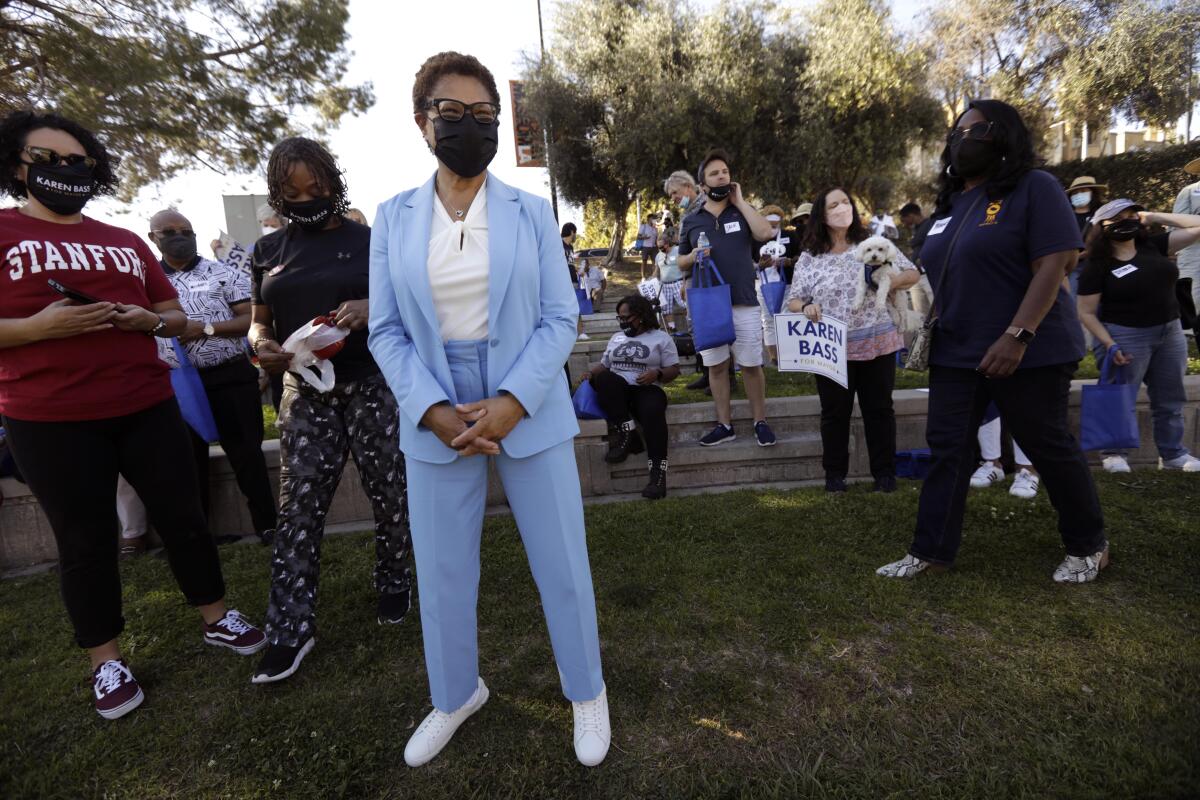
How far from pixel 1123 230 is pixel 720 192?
270cm

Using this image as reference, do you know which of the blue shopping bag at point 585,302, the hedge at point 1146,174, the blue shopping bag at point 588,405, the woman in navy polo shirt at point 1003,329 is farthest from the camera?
the hedge at point 1146,174

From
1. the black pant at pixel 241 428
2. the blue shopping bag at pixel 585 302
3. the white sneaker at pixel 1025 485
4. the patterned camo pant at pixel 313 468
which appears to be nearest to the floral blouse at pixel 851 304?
the white sneaker at pixel 1025 485

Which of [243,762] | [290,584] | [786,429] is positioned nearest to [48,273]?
[290,584]

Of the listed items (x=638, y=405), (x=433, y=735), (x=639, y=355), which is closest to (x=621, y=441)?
(x=638, y=405)

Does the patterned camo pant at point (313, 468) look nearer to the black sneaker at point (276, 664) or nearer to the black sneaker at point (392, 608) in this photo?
the black sneaker at point (276, 664)

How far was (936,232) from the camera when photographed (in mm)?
3240

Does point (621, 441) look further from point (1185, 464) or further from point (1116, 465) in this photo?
point (1185, 464)

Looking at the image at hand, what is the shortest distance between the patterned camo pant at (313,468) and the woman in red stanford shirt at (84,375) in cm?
49

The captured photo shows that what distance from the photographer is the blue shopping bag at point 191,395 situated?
4.03 m

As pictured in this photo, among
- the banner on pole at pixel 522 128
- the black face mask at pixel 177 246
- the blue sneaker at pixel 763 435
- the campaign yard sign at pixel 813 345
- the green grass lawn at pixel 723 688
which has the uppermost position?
the banner on pole at pixel 522 128

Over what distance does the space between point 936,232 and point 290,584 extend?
3.45m

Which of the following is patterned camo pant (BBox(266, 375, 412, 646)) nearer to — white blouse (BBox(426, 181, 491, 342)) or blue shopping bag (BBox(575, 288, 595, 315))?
white blouse (BBox(426, 181, 491, 342))

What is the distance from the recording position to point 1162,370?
457cm

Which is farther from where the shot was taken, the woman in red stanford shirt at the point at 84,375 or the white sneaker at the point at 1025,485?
the white sneaker at the point at 1025,485
